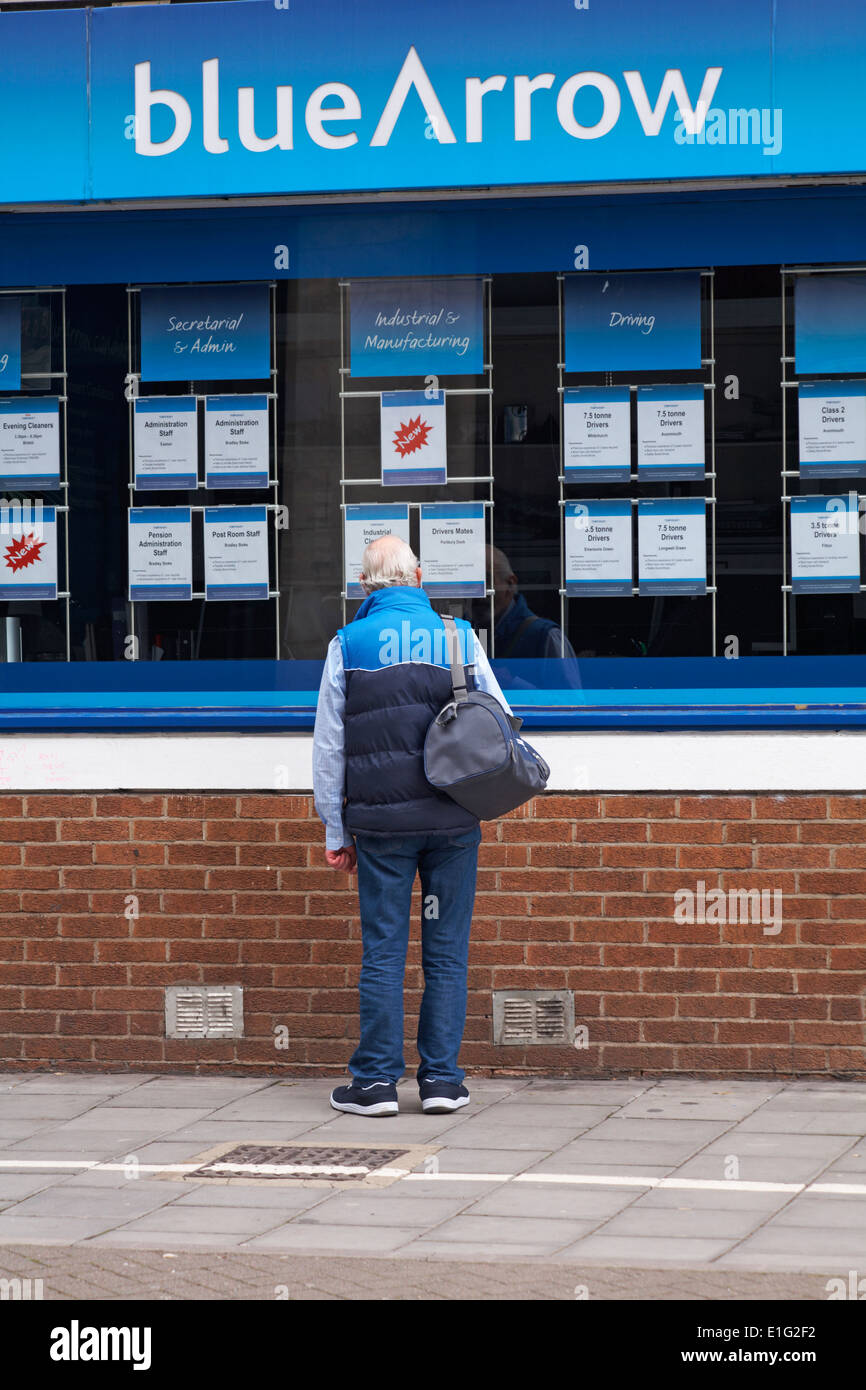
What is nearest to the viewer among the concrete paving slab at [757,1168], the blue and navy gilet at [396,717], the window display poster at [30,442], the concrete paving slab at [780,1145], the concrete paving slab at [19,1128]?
the concrete paving slab at [757,1168]

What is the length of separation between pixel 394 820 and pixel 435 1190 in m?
1.37

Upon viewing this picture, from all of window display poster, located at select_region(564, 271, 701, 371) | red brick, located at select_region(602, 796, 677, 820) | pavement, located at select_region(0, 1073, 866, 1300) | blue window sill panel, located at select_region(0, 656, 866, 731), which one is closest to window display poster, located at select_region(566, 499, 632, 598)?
blue window sill panel, located at select_region(0, 656, 866, 731)

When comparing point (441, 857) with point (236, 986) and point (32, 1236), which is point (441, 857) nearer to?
point (236, 986)

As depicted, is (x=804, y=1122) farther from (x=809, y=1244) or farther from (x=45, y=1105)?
(x=45, y=1105)

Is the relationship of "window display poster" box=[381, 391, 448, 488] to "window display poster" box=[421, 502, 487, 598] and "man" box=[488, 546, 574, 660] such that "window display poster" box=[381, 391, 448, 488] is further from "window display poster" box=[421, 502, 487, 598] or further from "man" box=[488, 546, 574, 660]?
"man" box=[488, 546, 574, 660]

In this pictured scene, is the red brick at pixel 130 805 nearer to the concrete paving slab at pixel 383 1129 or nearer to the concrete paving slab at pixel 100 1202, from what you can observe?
the concrete paving slab at pixel 383 1129

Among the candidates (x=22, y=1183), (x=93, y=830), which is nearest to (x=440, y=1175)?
(x=22, y=1183)

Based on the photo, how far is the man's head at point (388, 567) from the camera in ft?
21.6

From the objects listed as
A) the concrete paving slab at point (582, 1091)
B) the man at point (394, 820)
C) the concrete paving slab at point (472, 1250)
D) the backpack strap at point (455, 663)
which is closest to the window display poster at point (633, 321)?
the man at point (394, 820)

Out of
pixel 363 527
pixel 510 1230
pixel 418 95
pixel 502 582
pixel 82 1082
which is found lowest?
pixel 82 1082

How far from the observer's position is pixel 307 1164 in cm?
582

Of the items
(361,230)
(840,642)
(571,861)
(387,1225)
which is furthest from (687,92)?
(387,1225)

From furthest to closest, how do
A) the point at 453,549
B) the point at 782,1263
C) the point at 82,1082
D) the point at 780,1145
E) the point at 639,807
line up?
the point at 453,549, the point at 82,1082, the point at 639,807, the point at 780,1145, the point at 782,1263

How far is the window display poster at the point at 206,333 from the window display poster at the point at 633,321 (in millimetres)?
1235
